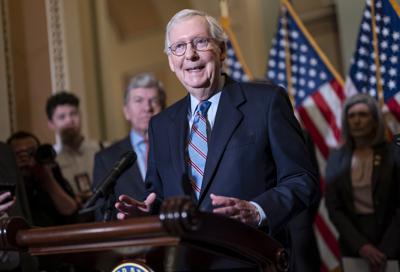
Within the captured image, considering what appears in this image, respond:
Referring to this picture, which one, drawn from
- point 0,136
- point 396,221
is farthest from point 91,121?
point 396,221

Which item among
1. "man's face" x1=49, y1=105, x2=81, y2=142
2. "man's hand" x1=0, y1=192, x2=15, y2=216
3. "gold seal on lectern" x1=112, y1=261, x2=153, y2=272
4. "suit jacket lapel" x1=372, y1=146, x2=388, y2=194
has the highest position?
"man's face" x1=49, y1=105, x2=81, y2=142

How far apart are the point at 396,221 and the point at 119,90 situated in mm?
7244

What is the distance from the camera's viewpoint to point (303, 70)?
201 inches

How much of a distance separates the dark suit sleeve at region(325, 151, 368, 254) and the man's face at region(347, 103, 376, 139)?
17 centimetres

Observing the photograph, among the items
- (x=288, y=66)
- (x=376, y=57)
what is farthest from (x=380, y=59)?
(x=288, y=66)

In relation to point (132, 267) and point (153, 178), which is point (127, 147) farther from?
point (132, 267)

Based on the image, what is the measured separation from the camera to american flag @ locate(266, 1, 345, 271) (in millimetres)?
4828

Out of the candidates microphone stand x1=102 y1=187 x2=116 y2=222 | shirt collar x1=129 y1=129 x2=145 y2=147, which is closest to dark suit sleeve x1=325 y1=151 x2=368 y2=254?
shirt collar x1=129 y1=129 x2=145 y2=147

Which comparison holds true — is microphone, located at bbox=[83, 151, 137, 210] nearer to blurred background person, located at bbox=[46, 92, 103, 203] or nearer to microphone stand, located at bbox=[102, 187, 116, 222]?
microphone stand, located at bbox=[102, 187, 116, 222]

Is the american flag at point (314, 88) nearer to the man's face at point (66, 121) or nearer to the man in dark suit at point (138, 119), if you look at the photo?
the man in dark suit at point (138, 119)

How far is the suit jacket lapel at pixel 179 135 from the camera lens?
2.05m

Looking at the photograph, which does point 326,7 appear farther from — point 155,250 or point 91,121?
point 155,250

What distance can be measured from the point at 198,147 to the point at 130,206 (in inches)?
13.9

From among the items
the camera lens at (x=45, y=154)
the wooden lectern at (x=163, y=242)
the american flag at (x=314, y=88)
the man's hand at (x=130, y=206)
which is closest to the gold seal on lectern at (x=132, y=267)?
the wooden lectern at (x=163, y=242)
